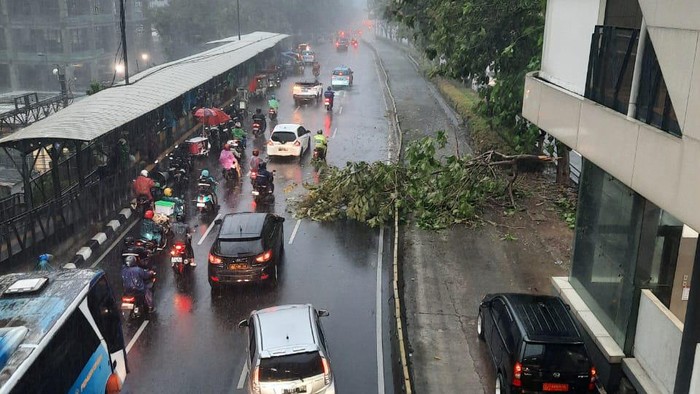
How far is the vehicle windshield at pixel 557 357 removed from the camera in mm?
10516

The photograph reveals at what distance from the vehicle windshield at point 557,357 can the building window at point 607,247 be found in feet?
5.03

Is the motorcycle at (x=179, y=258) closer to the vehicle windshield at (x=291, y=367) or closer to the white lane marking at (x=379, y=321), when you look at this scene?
the white lane marking at (x=379, y=321)

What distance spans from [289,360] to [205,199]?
1212cm

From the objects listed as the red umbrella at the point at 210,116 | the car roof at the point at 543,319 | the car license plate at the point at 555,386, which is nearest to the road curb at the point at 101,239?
the red umbrella at the point at 210,116

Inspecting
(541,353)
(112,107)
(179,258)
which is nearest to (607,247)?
(541,353)

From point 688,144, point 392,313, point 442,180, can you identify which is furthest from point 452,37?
point 688,144

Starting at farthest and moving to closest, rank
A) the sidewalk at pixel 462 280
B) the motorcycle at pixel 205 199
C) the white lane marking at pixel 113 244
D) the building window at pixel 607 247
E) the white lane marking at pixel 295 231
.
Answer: the motorcycle at pixel 205 199 < the white lane marking at pixel 295 231 < the white lane marking at pixel 113 244 < the sidewalk at pixel 462 280 < the building window at pixel 607 247

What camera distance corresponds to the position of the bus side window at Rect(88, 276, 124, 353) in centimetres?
1031

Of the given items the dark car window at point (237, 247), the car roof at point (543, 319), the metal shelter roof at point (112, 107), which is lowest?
the dark car window at point (237, 247)

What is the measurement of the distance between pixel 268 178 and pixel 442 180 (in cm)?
611

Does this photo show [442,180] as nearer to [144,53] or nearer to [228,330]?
[228,330]

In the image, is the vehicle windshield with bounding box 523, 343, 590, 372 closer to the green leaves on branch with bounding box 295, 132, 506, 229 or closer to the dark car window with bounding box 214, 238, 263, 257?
the dark car window with bounding box 214, 238, 263, 257

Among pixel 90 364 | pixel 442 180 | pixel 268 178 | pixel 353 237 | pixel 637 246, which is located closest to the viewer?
pixel 90 364

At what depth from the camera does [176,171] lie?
24234mm
